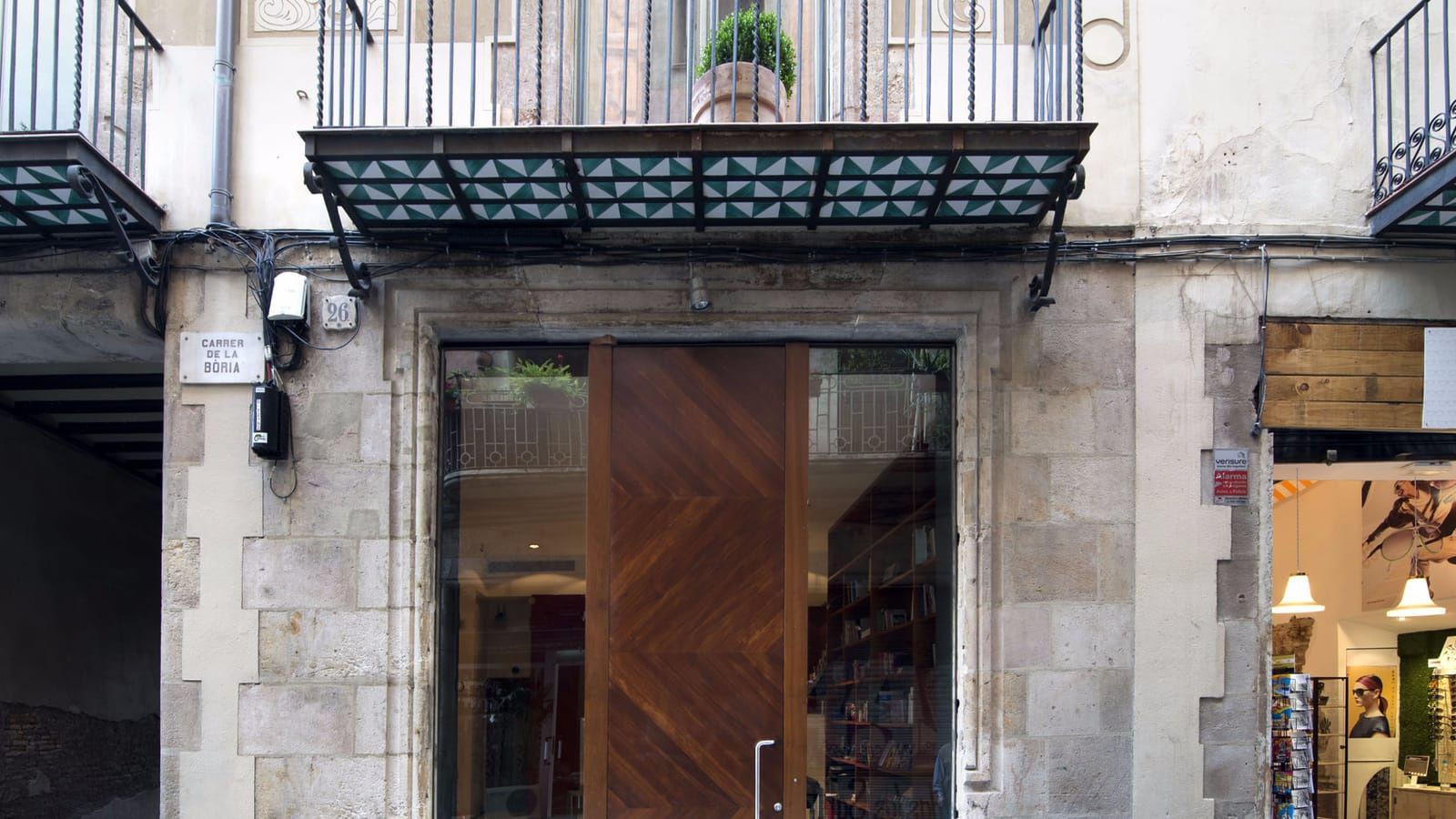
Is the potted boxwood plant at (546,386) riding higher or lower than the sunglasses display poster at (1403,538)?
higher

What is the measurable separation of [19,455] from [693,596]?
206 inches

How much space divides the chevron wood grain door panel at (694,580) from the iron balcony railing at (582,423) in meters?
0.21

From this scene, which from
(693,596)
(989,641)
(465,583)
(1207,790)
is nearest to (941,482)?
(989,641)

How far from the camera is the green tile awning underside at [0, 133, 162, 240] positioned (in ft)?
16.9

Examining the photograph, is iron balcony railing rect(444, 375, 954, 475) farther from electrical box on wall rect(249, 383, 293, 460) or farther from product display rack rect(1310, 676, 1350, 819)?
product display rack rect(1310, 676, 1350, 819)

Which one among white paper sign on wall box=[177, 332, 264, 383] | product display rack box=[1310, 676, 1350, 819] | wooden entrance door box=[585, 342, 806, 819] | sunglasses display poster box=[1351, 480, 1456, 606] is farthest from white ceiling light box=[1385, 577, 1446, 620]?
white paper sign on wall box=[177, 332, 264, 383]

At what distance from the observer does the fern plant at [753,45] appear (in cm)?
563

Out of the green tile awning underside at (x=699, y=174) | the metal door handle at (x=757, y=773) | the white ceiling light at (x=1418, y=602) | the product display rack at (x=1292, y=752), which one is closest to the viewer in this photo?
the green tile awning underside at (x=699, y=174)

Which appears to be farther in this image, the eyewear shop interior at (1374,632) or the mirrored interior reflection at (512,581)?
the eyewear shop interior at (1374,632)

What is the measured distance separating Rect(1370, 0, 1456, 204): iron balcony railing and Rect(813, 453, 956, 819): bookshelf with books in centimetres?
235

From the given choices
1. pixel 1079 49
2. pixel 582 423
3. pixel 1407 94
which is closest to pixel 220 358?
pixel 582 423

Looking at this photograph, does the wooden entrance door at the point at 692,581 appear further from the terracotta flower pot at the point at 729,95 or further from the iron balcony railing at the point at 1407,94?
the iron balcony railing at the point at 1407,94

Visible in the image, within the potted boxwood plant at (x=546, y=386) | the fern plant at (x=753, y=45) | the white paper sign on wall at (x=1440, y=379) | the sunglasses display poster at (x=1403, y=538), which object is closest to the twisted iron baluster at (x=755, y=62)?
the fern plant at (x=753, y=45)

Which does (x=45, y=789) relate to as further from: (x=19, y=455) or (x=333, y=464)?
(x=333, y=464)
